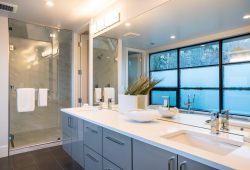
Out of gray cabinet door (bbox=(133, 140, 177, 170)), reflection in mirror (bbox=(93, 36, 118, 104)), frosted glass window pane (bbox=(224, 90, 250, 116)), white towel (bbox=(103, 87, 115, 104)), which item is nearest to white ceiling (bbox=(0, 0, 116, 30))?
reflection in mirror (bbox=(93, 36, 118, 104))

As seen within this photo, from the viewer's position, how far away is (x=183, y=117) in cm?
163

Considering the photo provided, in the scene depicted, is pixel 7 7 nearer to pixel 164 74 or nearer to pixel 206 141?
pixel 164 74

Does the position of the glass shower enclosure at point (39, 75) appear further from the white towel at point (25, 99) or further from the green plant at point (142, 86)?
the green plant at point (142, 86)

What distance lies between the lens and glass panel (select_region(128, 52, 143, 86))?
1997 millimetres

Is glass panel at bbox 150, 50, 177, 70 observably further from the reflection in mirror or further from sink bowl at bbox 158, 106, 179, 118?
the reflection in mirror

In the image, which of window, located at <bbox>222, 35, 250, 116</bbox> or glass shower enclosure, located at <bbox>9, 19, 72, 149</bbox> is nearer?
window, located at <bbox>222, 35, 250, 116</bbox>

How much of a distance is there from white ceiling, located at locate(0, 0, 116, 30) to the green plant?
47.5 inches

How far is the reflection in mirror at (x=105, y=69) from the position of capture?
98.1 inches

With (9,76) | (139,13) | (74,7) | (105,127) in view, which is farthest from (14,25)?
(105,127)

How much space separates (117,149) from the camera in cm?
140

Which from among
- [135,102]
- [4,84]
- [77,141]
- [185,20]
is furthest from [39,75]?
[185,20]

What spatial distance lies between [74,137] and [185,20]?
1.94 m

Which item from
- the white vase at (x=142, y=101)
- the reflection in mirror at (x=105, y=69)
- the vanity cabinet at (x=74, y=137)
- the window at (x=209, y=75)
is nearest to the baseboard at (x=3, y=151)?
the vanity cabinet at (x=74, y=137)

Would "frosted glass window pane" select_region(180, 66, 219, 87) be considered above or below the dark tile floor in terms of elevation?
above
